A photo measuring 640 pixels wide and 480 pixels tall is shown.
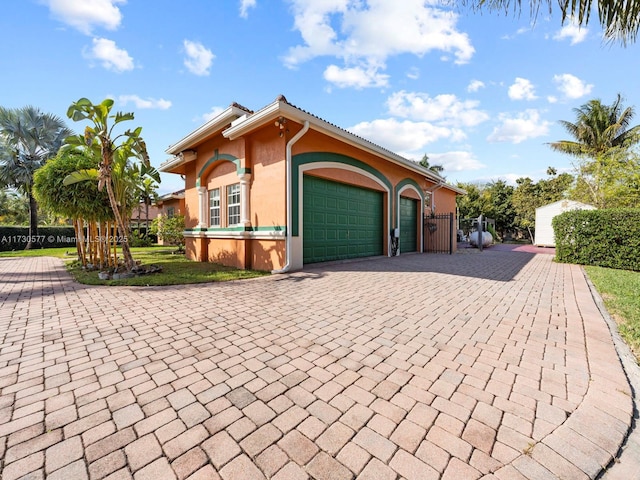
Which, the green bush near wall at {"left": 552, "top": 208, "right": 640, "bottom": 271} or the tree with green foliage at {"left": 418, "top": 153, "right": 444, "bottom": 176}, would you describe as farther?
the tree with green foliage at {"left": 418, "top": 153, "right": 444, "bottom": 176}

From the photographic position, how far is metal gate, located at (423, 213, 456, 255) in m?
14.5

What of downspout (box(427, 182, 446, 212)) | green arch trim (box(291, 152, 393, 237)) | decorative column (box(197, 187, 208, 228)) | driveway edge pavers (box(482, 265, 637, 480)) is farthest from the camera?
downspout (box(427, 182, 446, 212))

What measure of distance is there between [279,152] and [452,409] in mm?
7014

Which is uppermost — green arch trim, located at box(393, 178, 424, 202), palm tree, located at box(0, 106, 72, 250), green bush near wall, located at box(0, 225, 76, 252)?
palm tree, located at box(0, 106, 72, 250)

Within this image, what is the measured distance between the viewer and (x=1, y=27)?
5.73 m

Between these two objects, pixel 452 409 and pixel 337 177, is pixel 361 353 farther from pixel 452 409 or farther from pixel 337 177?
pixel 337 177

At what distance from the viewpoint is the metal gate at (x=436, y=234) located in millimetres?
14492

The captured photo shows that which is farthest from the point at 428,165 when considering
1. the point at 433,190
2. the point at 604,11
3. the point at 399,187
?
the point at 604,11

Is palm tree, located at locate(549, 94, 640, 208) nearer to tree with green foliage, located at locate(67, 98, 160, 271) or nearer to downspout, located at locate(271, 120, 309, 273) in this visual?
downspout, located at locate(271, 120, 309, 273)

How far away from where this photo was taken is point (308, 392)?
2.20 metres

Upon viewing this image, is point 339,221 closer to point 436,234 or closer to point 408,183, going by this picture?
point 408,183

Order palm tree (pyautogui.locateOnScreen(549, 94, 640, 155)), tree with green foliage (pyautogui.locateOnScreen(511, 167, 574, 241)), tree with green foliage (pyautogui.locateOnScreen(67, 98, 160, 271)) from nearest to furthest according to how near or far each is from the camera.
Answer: tree with green foliage (pyautogui.locateOnScreen(67, 98, 160, 271)) < palm tree (pyautogui.locateOnScreen(549, 94, 640, 155)) < tree with green foliage (pyautogui.locateOnScreen(511, 167, 574, 241))

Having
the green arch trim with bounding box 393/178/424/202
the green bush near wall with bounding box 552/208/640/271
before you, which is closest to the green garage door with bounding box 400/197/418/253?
the green arch trim with bounding box 393/178/424/202

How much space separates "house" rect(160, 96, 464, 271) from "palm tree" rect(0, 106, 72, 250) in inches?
549
